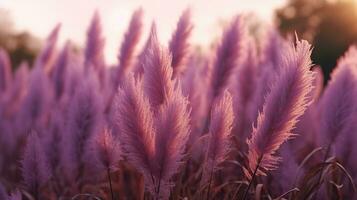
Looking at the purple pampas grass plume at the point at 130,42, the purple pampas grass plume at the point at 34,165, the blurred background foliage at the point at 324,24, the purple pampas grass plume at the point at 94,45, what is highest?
the blurred background foliage at the point at 324,24

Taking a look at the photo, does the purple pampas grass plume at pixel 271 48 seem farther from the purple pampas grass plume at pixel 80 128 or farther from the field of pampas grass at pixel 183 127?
the purple pampas grass plume at pixel 80 128

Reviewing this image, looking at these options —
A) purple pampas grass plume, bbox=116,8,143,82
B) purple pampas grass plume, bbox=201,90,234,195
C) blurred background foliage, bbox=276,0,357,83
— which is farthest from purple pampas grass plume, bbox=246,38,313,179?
blurred background foliage, bbox=276,0,357,83

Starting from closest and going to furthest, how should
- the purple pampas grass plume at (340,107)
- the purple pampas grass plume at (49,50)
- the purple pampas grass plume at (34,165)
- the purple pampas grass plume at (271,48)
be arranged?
the purple pampas grass plume at (34,165)
the purple pampas grass plume at (340,107)
the purple pampas grass plume at (271,48)
the purple pampas grass plume at (49,50)

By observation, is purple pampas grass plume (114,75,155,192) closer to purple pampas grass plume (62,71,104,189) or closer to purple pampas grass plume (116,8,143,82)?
purple pampas grass plume (62,71,104,189)

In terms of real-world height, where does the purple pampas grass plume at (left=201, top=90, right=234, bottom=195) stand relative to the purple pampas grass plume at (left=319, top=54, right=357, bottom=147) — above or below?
below

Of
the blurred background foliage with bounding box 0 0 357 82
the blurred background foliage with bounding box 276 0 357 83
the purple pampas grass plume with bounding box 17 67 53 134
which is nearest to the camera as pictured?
the purple pampas grass plume with bounding box 17 67 53 134

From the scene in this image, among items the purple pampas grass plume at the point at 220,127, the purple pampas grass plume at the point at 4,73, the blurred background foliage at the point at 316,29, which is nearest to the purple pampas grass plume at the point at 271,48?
the purple pampas grass plume at the point at 220,127
